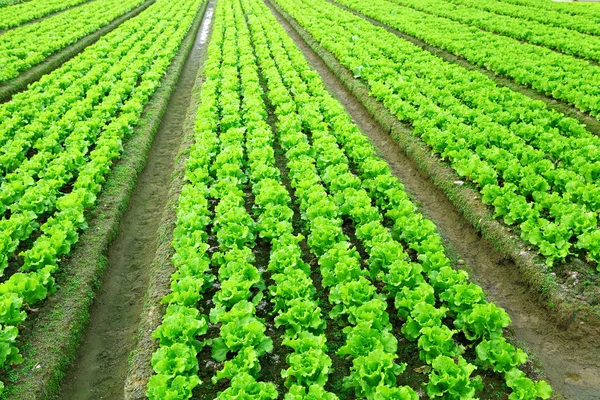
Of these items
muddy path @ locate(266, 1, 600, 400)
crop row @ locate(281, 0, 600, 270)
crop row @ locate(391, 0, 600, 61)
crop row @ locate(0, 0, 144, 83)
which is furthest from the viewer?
crop row @ locate(0, 0, 144, 83)

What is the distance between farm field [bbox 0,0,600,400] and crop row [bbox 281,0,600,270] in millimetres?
63

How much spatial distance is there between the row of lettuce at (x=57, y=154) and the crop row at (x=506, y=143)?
8535 millimetres

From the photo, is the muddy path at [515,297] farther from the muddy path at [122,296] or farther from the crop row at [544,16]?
the crop row at [544,16]

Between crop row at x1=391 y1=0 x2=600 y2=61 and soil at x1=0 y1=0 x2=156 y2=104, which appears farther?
crop row at x1=391 y1=0 x2=600 y2=61

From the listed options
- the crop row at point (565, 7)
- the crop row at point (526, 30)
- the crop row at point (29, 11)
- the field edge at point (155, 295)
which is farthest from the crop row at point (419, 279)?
the crop row at point (29, 11)

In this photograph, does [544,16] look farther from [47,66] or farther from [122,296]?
[122,296]

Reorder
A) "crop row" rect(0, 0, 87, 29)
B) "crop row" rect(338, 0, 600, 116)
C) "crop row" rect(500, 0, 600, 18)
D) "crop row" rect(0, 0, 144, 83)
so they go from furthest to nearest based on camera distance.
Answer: "crop row" rect(0, 0, 87, 29) → "crop row" rect(500, 0, 600, 18) → "crop row" rect(0, 0, 144, 83) → "crop row" rect(338, 0, 600, 116)

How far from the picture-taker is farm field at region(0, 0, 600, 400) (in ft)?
20.7

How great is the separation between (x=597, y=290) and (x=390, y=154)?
690cm

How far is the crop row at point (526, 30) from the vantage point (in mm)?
19109

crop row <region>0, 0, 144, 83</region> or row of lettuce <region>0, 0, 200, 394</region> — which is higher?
crop row <region>0, 0, 144, 83</region>

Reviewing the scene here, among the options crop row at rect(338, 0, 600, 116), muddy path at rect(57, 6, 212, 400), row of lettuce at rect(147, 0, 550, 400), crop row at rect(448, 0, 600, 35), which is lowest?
muddy path at rect(57, 6, 212, 400)

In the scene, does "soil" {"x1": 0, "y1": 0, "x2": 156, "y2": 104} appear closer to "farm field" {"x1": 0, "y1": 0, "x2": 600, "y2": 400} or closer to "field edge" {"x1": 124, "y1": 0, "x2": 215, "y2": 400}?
"farm field" {"x1": 0, "y1": 0, "x2": 600, "y2": 400}

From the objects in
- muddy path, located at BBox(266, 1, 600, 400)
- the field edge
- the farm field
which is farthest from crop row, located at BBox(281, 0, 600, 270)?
the field edge
